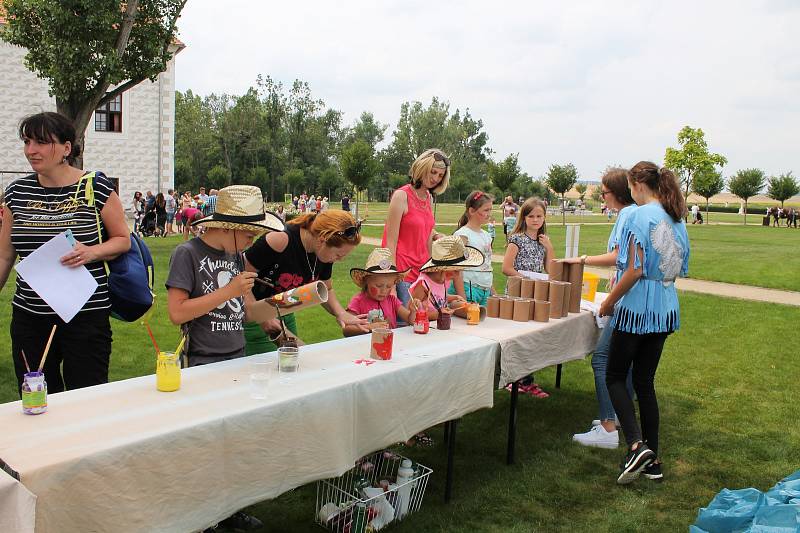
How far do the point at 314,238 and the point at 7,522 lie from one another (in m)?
2.00

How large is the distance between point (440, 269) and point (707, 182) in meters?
41.8

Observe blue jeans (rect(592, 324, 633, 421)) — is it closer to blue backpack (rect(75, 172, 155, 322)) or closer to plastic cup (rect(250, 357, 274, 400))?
plastic cup (rect(250, 357, 274, 400))

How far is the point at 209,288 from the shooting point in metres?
2.86

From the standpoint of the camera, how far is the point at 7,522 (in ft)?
5.48

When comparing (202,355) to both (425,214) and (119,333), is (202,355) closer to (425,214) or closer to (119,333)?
(425,214)

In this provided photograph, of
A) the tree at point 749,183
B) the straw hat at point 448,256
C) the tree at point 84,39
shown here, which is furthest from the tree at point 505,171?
the straw hat at point 448,256

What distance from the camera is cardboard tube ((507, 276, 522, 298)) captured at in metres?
4.71

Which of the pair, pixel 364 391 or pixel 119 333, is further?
pixel 119 333

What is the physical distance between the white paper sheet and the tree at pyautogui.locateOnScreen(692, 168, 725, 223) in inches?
1694

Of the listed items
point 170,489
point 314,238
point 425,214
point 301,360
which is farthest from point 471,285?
point 170,489

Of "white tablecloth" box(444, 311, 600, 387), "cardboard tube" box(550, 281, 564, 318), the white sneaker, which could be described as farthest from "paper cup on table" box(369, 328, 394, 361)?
the white sneaker

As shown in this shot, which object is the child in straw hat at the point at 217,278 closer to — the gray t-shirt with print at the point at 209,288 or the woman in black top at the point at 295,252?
the gray t-shirt with print at the point at 209,288

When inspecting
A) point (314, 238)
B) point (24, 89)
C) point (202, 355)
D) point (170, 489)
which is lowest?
point (170, 489)

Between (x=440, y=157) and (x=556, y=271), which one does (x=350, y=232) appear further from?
(x=556, y=271)
